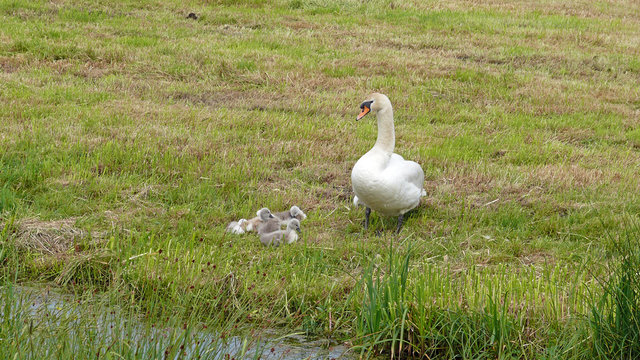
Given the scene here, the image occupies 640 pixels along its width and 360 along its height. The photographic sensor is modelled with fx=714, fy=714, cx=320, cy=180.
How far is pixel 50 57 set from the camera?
1262cm

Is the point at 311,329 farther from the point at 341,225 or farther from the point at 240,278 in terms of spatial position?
the point at 341,225

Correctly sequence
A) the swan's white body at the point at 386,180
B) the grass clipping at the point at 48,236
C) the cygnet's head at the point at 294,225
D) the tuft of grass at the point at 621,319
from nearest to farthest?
the tuft of grass at the point at 621,319
the grass clipping at the point at 48,236
the cygnet's head at the point at 294,225
the swan's white body at the point at 386,180

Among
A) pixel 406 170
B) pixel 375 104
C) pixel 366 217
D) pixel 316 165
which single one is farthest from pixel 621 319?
pixel 316 165

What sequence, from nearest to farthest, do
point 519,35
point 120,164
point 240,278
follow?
point 240,278 < point 120,164 < point 519,35

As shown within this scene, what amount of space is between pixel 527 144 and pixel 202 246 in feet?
18.7

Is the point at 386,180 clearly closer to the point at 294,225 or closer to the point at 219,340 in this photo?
the point at 294,225

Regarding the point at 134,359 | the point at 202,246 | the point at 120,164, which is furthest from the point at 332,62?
the point at 134,359

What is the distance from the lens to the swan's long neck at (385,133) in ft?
23.3

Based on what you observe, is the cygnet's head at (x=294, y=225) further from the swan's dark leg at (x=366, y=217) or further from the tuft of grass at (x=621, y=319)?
the tuft of grass at (x=621, y=319)

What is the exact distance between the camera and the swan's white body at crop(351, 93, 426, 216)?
21.8 ft

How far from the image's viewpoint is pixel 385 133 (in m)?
7.20

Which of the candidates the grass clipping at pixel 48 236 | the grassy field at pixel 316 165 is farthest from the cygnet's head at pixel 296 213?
the grass clipping at pixel 48 236

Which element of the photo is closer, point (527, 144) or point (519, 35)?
point (527, 144)

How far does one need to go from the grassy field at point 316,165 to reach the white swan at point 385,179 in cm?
33
